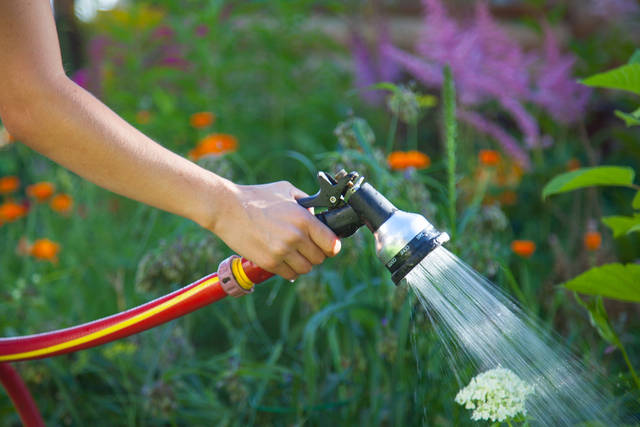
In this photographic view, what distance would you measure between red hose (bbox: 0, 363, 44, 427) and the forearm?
0.54 metres

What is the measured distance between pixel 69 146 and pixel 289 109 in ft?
7.93

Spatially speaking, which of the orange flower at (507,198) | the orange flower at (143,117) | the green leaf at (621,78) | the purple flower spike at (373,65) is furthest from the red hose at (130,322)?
the purple flower spike at (373,65)

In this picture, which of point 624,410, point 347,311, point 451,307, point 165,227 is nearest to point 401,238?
point 451,307

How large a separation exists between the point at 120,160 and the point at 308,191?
169 cm

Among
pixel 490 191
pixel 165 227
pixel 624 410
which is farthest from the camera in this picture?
pixel 490 191

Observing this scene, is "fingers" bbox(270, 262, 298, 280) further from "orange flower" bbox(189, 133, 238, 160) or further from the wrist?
"orange flower" bbox(189, 133, 238, 160)

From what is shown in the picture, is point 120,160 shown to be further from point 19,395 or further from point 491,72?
point 491,72

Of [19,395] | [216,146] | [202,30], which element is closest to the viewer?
[19,395]

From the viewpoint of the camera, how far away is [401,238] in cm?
96

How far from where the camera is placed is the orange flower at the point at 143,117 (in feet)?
10.4

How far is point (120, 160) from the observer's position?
1023 mm

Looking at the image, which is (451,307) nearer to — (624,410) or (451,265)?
(451,265)

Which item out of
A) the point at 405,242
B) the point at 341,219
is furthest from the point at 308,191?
the point at 405,242

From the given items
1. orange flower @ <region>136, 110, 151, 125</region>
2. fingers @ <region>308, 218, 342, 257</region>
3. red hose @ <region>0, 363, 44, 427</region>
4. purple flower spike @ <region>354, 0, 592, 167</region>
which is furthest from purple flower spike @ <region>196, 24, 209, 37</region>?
fingers @ <region>308, 218, 342, 257</region>
